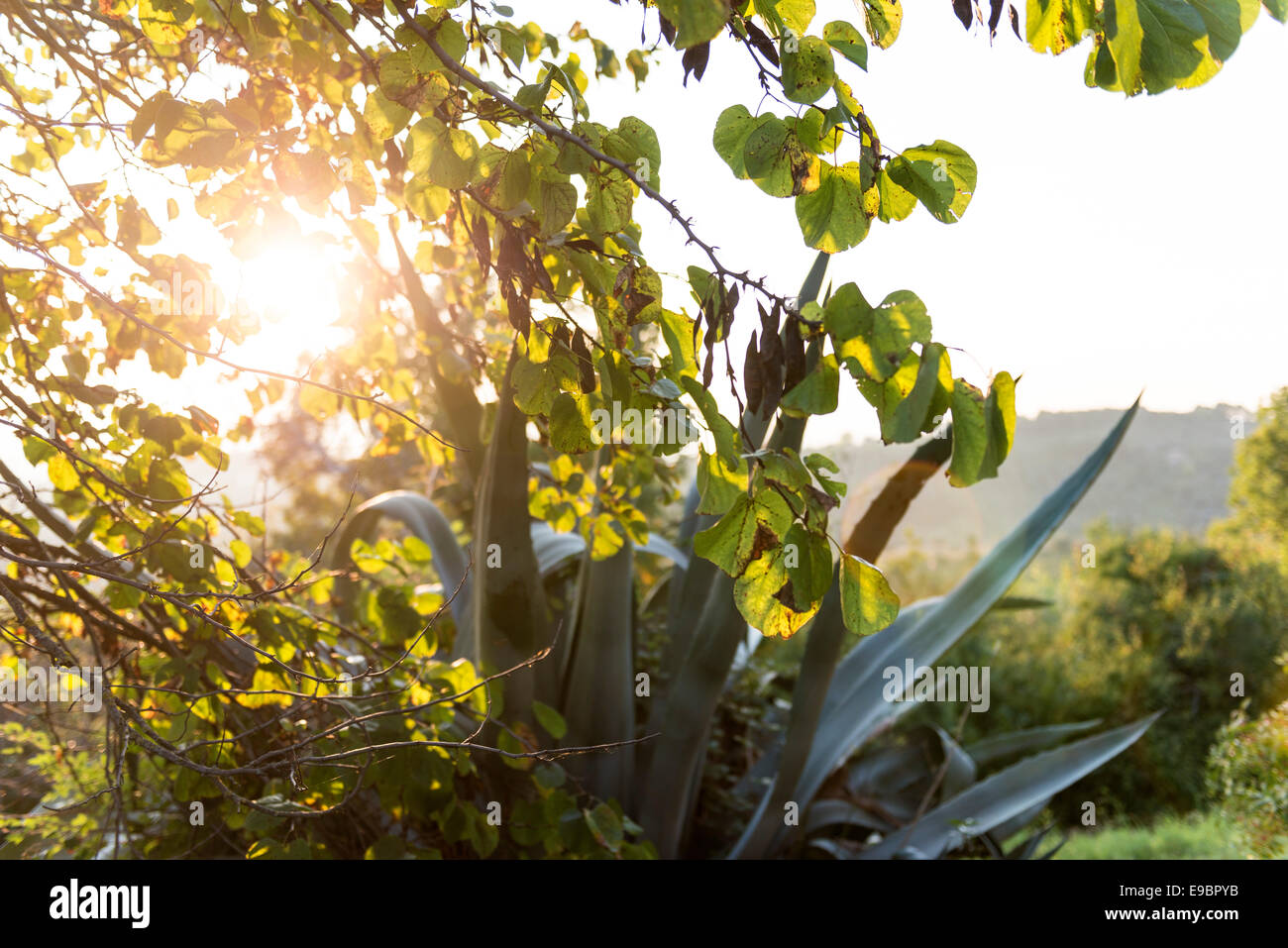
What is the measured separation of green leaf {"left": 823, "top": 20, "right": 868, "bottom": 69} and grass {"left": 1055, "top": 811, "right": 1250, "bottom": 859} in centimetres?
437

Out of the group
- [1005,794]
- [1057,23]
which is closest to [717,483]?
[1057,23]

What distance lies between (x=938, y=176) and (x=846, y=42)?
15cm

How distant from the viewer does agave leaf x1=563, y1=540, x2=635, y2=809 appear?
7.95 feet

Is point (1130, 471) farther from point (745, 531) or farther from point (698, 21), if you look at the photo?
point (698, 21)

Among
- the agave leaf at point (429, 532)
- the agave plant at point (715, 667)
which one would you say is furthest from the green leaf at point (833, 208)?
the agave leaf at point (429, 532)

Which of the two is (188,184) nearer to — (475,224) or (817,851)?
(475,224)

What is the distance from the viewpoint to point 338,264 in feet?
6.70

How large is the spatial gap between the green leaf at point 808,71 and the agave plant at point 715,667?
0.86 metres

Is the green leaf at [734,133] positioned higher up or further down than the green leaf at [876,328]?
higher up

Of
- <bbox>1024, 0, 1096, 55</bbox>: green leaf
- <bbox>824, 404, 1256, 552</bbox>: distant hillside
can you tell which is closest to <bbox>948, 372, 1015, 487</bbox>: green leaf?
<bbox>1024, 0, 1096, 55</bbox>: green leaf

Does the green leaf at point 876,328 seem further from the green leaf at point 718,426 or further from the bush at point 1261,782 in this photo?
the bush at point 1261,782

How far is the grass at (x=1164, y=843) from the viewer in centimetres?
431

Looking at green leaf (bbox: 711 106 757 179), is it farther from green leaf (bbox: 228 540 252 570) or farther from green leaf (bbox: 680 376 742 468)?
green leaf (bbox: 228 540 252 570)

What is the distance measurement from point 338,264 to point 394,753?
1.16m
